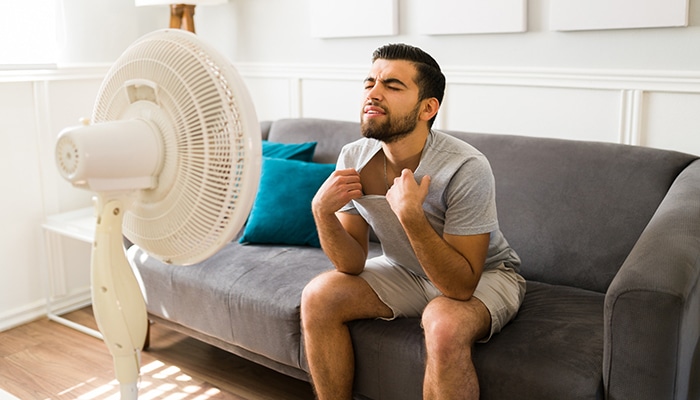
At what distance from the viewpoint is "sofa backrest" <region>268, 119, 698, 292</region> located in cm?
211

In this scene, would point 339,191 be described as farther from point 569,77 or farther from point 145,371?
point 145,371

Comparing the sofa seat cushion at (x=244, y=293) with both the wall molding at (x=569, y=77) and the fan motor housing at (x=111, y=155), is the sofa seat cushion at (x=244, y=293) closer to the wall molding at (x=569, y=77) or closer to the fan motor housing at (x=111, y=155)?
the wall molding at (x=569, y=77)

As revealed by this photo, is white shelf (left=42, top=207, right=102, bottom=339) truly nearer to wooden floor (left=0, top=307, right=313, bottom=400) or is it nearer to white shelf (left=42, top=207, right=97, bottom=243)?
white shelf (left=42, top=207, right=97, bottom=243)

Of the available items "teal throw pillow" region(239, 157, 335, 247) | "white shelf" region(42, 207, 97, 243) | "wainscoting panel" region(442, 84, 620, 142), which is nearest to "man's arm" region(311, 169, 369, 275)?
"teal throw pillow" region(239, 157, 335, 247)

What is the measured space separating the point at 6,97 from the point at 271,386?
5.30 ft

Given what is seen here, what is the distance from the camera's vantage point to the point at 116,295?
108 centimetres

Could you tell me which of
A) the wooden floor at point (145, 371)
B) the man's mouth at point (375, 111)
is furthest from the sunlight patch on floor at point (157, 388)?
the man's mouth at point (375, 111)

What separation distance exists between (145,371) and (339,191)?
1.20 m

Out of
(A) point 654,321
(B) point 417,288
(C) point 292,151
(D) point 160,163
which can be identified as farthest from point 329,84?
(D) point 160,163

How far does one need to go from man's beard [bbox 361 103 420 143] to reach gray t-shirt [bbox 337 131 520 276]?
0.09m

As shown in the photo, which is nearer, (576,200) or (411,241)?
(411,241)

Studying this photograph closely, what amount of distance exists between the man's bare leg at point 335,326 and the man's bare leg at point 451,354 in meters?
0.26

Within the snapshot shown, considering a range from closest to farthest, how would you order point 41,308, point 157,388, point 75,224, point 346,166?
point 346,166 → point 157,388 → point 75,224 → point 41,308

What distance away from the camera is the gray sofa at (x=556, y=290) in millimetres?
1503
